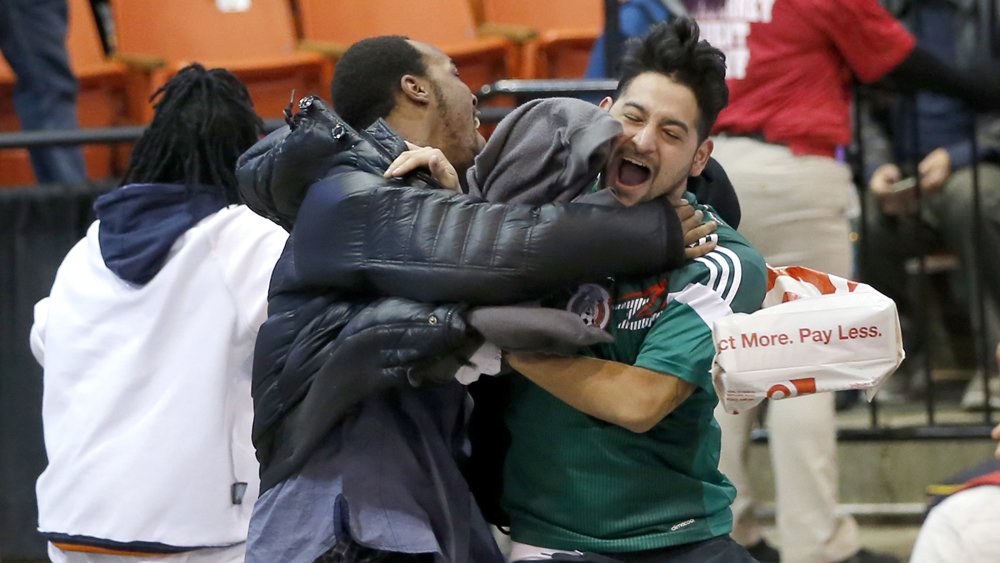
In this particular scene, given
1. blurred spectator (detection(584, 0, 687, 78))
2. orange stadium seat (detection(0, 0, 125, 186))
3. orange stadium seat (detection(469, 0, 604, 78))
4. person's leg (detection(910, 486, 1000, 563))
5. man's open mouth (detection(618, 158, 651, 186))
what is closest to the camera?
person's leg (detection(910, 486, 1000, 563))

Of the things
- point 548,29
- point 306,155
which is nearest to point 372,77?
point 306,155

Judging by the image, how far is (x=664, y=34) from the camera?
2.58m

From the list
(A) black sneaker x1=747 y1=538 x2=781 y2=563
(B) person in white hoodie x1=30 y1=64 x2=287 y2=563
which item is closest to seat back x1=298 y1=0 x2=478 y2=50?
(A) black sneaker x1=747 y1=538 x2=781 y2=563

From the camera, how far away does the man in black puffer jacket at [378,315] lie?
2.32 m

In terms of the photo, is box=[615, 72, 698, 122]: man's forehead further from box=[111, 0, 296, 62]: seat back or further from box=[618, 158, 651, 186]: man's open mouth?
box=[111, 0, 296, 62]: seat back

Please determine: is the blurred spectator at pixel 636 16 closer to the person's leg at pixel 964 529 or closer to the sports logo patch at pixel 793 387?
the sports logo patch at pixel 793 387

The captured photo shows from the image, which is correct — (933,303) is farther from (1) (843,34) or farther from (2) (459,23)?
(2) (459,23)

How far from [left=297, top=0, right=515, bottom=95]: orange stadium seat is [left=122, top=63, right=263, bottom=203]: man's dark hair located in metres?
3.14

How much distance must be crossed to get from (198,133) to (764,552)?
7.46 ft

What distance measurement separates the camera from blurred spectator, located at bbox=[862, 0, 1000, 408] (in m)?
5.30

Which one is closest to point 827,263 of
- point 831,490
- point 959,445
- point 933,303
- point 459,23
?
point 831,490

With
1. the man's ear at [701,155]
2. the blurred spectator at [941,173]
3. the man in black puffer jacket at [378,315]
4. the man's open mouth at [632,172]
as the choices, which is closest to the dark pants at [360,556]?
the man in black puffer jacket at [378,315]

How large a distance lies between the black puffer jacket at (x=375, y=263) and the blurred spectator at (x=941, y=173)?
10.3ft

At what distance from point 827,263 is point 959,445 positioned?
100 centimetres
